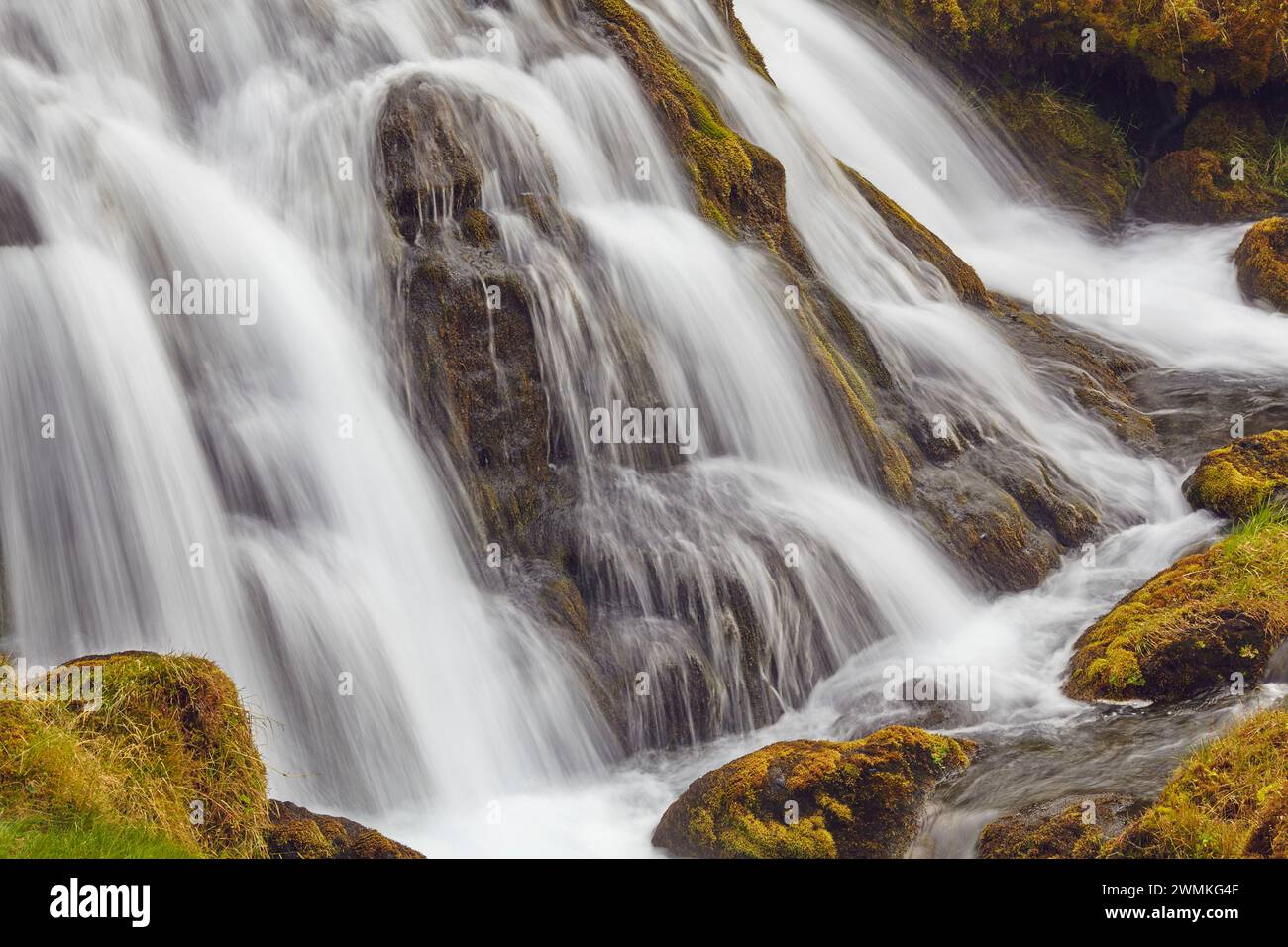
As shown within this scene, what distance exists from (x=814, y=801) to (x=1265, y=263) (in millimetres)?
10991

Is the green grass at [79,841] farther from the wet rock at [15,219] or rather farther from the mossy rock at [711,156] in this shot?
the mossy rock at [711,156]

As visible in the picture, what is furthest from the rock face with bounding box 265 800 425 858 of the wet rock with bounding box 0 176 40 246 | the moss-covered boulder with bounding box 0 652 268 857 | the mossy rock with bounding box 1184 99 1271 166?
the mossy rock with bounding box 1184 99 1271 166

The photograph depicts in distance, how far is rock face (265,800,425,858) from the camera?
5922mm

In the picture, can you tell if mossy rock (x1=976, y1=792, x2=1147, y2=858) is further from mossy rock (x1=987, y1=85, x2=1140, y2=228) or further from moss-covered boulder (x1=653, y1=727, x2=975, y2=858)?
mossy rock (x1=987, y1=85, x2=1140, y2=228)

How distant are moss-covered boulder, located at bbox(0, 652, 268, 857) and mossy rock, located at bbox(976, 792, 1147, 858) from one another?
3506mm

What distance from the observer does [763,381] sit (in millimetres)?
10523

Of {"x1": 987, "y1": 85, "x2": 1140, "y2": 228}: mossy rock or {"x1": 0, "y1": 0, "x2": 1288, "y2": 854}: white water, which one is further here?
{"x1": 987, "y1": 85, "x2": 1140, "y2": 228}: mossy rock

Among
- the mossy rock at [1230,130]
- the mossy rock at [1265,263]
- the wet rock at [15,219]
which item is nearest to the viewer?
the wet rock at [15,219]

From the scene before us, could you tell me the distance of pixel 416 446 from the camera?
9.21m

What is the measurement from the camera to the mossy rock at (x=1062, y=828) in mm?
6102

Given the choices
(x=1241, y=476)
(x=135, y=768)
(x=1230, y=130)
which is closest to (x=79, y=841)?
(x=135, y=768)

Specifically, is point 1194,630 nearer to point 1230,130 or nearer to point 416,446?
point 416,446

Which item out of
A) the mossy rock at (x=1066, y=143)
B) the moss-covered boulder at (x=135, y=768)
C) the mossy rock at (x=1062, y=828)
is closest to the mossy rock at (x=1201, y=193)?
the mossy rock at (x=1066, y=143)

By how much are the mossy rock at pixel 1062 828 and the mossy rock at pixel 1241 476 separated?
4.35 meters
